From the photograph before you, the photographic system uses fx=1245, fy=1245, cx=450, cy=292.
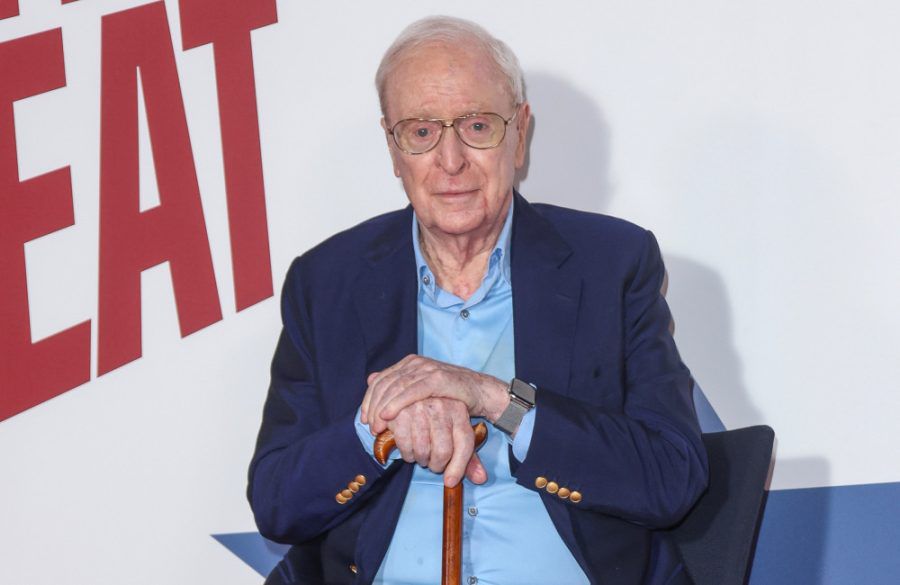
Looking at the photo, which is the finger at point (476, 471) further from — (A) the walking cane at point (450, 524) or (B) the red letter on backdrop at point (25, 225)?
(B) the red letter on backdrop at point (25, 225)

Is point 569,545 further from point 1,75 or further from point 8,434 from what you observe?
point 1,75

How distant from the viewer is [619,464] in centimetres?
214

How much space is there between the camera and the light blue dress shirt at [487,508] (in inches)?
88.0

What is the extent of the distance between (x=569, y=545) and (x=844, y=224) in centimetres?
96

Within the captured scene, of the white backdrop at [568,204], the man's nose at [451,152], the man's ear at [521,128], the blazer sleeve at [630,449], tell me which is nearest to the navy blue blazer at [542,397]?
the blazer sleeve at [630,449]

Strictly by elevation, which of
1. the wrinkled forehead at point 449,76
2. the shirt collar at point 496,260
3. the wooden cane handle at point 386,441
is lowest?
the wooden cane handle at point 386,441

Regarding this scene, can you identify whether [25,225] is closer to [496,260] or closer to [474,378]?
[496,260]

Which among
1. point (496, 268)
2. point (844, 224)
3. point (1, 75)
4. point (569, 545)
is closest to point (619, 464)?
point (569, 545)

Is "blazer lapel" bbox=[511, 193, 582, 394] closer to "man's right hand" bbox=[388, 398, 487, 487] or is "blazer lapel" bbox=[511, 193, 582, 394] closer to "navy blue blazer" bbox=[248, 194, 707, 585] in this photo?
"navy blue blazer" bbox=[248, 194, 707, 585]

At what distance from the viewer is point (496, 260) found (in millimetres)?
2414

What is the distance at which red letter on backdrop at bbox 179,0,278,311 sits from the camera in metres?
2.84

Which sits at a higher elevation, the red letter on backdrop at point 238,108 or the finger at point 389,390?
the red letter on backdrop at point 238,108

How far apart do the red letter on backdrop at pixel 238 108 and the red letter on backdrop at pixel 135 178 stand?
8cm

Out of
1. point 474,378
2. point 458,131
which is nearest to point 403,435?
point 474,378
